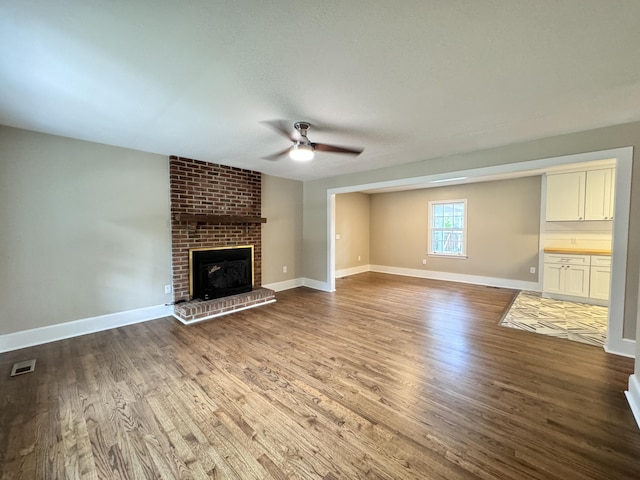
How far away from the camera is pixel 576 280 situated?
465 cm

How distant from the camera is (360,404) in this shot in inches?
81.5

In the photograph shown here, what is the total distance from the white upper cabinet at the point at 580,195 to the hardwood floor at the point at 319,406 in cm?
300

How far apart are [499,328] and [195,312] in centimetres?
440

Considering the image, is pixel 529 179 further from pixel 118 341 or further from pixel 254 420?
pixel 118 341

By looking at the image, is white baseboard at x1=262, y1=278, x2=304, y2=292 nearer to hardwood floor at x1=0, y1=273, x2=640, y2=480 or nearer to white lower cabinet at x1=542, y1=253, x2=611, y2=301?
hardwood floor at x1=0, y1=273, x2=640, y2=480

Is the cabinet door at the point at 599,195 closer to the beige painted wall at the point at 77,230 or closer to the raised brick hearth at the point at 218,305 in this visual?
the raised brick hearth at the point at 218,305

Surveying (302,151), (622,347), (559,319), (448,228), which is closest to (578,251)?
(559,319)

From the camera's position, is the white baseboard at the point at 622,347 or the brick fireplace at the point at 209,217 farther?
the brick fireplace at the point at 209,217

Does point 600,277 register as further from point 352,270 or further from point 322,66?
point 322,66

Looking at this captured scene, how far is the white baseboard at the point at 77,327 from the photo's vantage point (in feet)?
Result: 9.97

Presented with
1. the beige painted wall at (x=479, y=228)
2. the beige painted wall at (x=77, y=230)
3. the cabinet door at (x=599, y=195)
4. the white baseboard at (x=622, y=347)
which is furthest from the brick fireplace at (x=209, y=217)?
the cabinet door at (x=599, y=195)

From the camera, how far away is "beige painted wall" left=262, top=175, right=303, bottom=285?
5.55m

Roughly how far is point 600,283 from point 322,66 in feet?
19.0

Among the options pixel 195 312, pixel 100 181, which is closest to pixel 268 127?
pixel 100 181
